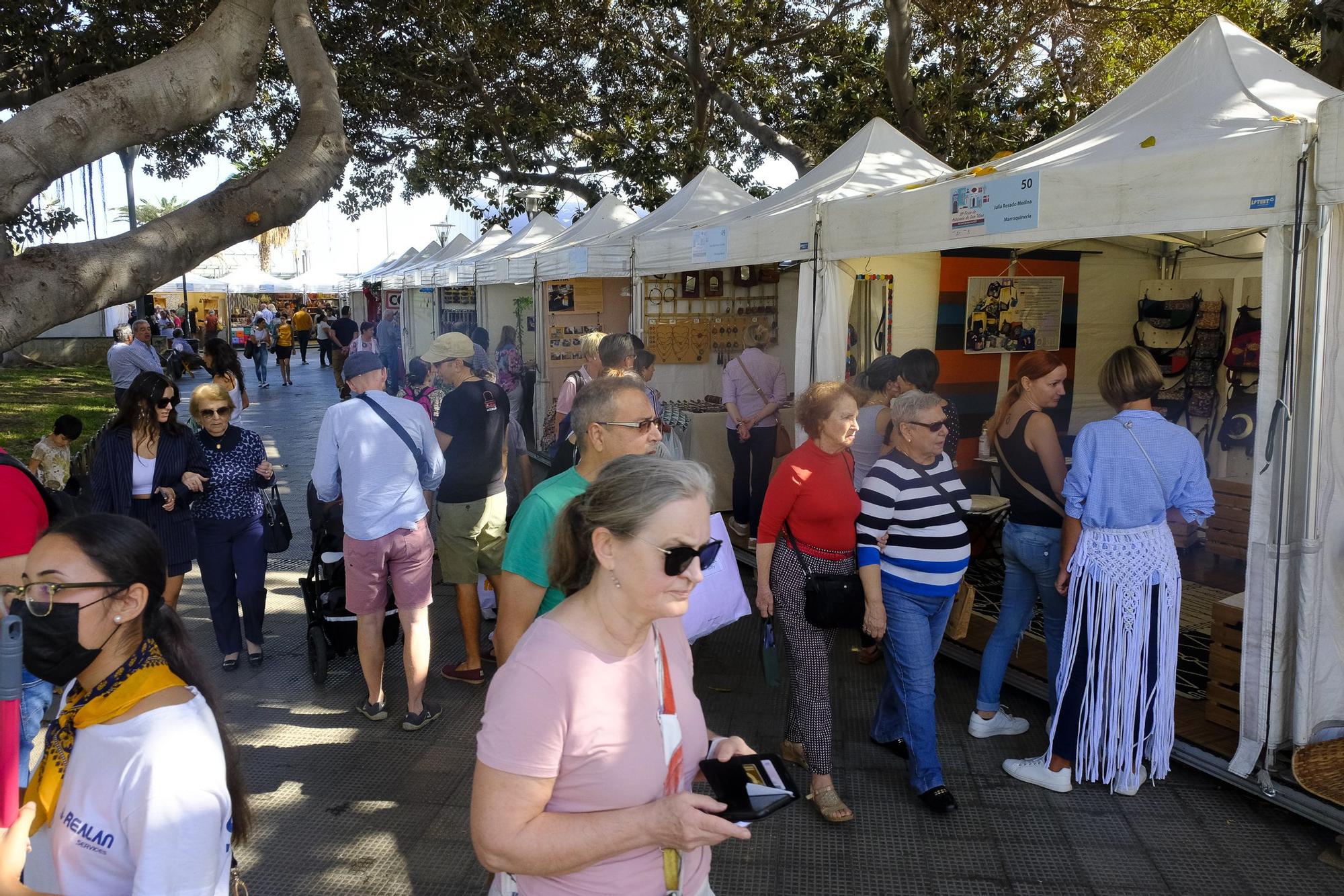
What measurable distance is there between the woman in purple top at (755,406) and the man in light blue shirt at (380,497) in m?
3.26

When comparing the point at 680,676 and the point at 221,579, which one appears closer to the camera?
the point at 680,676

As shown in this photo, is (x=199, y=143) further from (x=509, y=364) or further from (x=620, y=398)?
(x=620, y=398)

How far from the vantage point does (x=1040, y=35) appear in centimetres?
1334

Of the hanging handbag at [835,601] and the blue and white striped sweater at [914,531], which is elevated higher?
the blue and white striped sweater at [914,531]

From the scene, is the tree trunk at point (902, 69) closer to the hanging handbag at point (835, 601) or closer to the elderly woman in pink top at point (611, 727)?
the hanging handbag at point (835, 601)

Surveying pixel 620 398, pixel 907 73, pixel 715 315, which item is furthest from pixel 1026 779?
pixel 907 73

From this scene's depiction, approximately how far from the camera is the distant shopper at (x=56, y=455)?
6.43m

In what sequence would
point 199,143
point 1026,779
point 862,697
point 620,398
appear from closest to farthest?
point 620,398
point 1026,779
point 862,697
point 199,143

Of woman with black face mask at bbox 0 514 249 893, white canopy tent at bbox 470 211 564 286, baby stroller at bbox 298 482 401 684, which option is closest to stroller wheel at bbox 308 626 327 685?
baby stroller at bbox 298 482 401 684

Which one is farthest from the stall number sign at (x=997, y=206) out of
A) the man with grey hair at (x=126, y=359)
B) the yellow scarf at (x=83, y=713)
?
the man with grey hair at (x=126, y=359)

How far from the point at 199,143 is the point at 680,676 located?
54.5 feet

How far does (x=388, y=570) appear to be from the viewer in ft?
14.5

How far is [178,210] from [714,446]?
16.6 ft

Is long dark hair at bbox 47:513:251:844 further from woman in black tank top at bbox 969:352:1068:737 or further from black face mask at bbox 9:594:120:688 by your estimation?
woman in black tank top at bbox 969:352:1068:737
